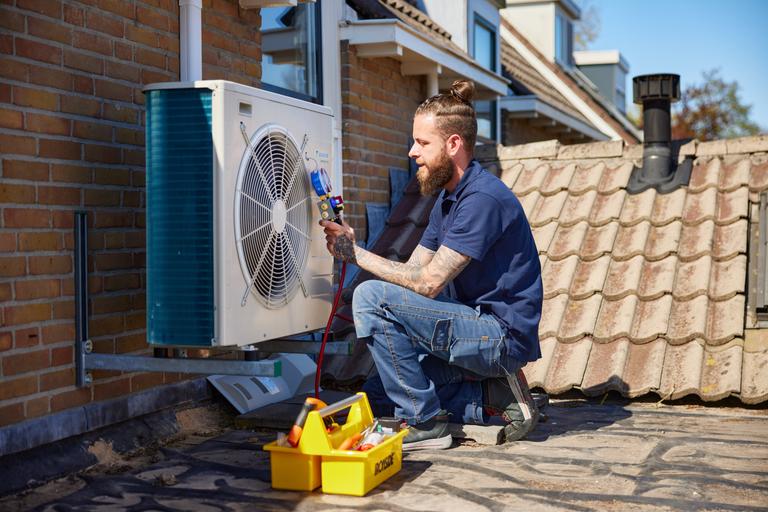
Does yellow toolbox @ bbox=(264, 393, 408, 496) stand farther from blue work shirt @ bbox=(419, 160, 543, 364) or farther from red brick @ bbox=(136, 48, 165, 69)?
red brick @ bbox=(136, 48, 165, 69)

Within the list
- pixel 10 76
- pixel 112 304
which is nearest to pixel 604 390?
pixel 112 304

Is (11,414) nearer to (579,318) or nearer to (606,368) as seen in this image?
(606,368)

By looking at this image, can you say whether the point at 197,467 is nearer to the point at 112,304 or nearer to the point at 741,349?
the point at 112,304

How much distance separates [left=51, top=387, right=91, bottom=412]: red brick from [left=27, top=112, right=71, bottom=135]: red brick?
1.08 metres

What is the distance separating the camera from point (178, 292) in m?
3.46

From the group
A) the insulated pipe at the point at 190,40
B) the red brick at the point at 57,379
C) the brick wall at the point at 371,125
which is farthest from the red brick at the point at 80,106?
the brick wall at the point at 371,125

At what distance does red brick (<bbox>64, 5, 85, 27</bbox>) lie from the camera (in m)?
3.56

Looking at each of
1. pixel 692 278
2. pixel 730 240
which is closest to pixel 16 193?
pixel 692 278

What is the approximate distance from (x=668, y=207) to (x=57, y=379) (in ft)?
14.5

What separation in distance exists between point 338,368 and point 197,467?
1783mm

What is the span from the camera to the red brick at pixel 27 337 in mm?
3305

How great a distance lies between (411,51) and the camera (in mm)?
6484

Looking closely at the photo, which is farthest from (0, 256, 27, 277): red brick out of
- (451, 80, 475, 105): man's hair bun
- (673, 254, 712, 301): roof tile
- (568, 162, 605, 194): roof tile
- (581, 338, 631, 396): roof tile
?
(568, 162, 605, 194): roof tile

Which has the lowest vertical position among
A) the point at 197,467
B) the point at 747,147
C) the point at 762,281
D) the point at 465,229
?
the point at 197,467
